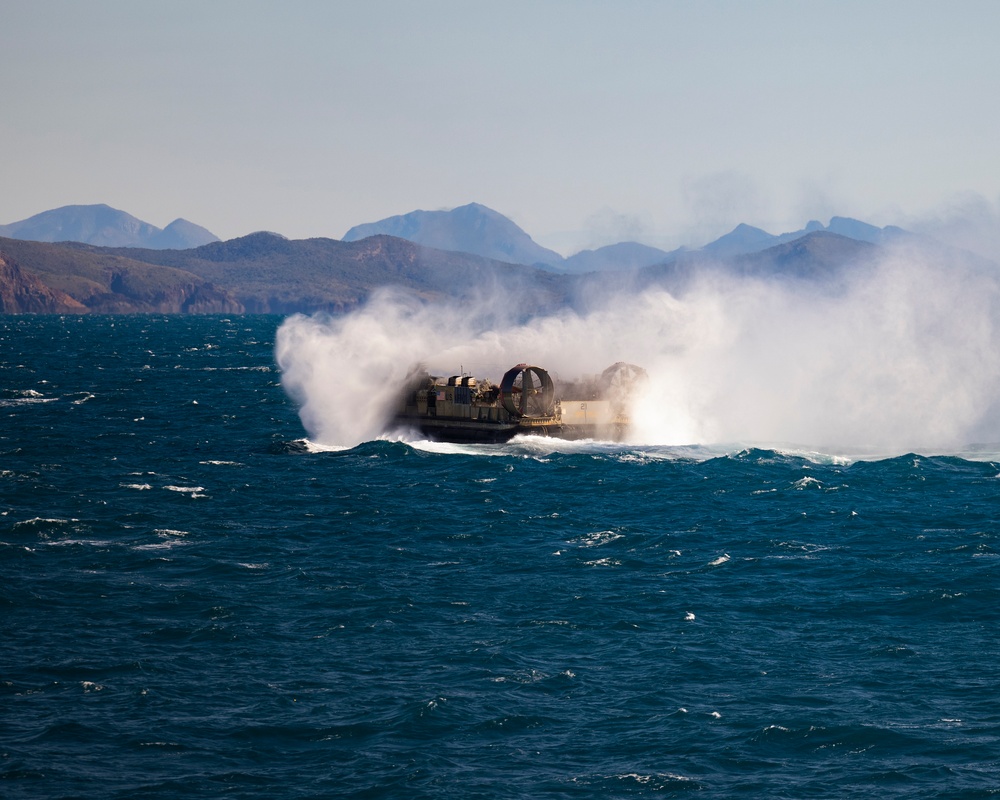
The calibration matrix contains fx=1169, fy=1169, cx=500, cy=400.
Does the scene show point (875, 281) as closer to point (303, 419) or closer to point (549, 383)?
point (549, 383)

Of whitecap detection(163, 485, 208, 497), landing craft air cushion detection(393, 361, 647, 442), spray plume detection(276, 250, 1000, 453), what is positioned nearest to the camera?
whitecap detection(163, 485, 208, 497)

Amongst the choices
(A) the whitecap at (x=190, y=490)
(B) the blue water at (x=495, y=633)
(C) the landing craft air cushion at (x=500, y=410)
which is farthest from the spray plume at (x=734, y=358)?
(A) the whitecap at (x=190, y=490)

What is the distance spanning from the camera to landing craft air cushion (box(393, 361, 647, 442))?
8506 centimetres

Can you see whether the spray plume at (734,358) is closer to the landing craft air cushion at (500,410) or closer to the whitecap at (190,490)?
the landing craft air cushion at (500,410)

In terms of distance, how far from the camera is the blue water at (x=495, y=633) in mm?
29297

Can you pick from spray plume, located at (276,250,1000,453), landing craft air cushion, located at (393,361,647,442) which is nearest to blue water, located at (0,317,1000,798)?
landing craft air cushion, located at (393,361,647,442)

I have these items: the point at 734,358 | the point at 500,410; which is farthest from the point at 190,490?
the point at 734,358

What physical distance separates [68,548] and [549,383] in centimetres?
4268

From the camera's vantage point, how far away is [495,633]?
129 ft

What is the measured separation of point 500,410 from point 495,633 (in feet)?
152

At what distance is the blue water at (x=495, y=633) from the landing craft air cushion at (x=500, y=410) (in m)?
12.6

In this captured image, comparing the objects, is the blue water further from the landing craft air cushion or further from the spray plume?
the spray plume

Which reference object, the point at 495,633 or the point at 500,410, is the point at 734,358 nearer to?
the point at 500,410

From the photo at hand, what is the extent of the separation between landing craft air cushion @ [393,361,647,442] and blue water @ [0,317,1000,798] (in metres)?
12.6
